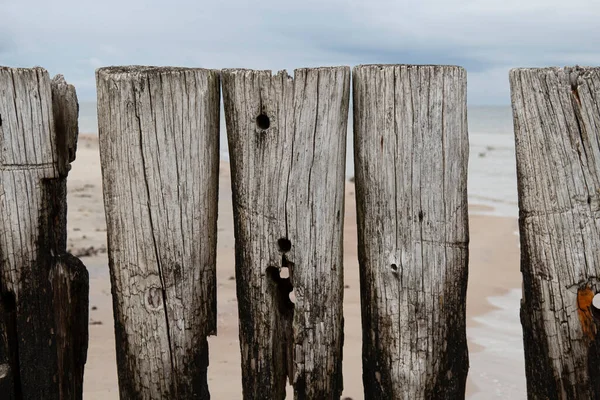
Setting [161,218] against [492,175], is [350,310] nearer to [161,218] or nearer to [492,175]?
[161,218]

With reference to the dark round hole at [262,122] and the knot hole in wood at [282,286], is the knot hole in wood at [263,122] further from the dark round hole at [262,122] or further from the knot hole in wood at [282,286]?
the knot hole in wood at [282,286]

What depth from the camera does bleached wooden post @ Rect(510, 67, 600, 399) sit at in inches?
121

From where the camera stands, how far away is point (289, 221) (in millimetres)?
3117

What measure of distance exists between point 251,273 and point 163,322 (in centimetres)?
46

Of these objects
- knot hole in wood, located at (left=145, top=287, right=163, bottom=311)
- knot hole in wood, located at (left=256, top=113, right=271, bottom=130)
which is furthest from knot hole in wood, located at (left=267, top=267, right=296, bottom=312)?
knot hole in wood, located at (left=256, top=113, right=271, bottom=130)

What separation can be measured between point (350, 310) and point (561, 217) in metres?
3.79

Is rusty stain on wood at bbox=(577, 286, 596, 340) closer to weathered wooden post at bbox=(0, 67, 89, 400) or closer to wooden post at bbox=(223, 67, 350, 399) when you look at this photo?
wooden post at bbox=(223, 67, 350, 399)

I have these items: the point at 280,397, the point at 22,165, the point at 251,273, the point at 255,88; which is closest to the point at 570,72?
the point at 255,88

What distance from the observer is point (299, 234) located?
312 centimetres

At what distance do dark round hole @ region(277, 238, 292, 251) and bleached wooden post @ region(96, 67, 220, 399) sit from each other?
33 centimetres

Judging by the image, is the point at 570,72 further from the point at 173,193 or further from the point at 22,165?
the point at 22,165

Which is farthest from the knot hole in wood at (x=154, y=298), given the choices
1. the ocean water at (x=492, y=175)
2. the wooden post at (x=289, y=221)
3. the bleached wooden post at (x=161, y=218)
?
the ocean water at (x=492, y=175)

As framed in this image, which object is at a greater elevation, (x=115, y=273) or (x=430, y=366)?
(x=115, y=273)

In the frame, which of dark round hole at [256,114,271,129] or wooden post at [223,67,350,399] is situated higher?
dark round hole at [256,114,271,129]
